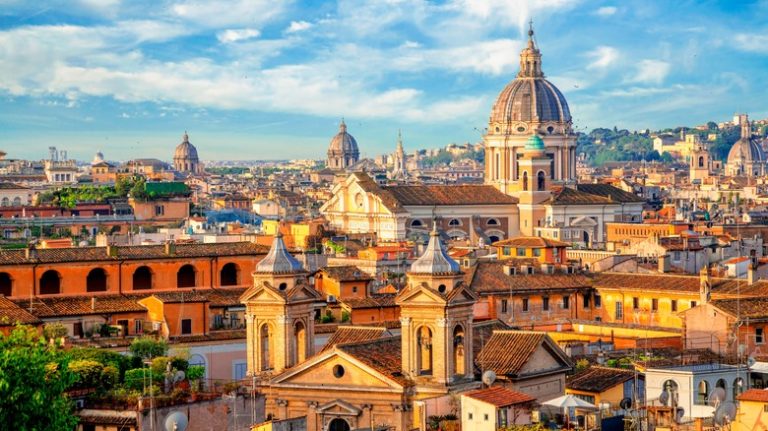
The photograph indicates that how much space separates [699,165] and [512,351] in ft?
513

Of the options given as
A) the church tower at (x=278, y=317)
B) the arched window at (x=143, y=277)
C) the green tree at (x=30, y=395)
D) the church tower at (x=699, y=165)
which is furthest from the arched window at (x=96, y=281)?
the church tower at (x=699, y=165)

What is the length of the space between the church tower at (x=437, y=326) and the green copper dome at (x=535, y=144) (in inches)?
2089

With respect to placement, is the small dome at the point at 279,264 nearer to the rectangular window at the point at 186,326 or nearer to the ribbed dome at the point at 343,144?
the rectangular window at the point at 186,326

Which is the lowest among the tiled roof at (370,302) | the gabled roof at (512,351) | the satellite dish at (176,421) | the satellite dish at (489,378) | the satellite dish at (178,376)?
the satellite dish at (176,421)

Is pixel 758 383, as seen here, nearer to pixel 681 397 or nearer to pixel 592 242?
pixel 681 397

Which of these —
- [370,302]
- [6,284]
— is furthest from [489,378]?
[6,284]

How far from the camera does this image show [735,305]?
3316cm

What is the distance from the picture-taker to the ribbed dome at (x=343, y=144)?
169125mm

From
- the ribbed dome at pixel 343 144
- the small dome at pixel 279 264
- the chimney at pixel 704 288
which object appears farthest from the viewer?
the ribbed dome at pixel 343 144

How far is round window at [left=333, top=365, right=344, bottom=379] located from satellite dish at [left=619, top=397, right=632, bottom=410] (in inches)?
142

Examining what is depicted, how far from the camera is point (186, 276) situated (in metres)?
35.4

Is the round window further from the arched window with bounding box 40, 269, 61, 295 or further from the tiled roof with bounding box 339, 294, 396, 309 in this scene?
the arched window with bounding box 40, 269, 61, 295

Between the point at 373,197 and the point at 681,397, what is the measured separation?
47.0m

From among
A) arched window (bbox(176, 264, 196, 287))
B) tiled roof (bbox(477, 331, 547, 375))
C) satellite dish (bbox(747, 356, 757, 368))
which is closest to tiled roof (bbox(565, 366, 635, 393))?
tiled roof (bbox(477, 331, 547, 375))
